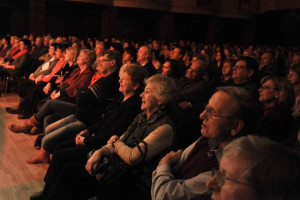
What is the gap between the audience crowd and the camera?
1056mm

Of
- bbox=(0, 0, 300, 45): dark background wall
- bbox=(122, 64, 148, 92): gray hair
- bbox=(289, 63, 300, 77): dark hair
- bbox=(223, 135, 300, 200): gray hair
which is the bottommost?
bbox=(223, 135, 300, 200): gray hair

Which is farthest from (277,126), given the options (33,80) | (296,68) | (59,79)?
(33,80)

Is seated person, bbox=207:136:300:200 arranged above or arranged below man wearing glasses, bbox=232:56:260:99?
below

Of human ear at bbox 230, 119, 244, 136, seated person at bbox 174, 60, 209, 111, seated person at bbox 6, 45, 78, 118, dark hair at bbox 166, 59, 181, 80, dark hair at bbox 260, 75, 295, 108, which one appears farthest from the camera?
seated person at bbox 6, 45, 78, 118

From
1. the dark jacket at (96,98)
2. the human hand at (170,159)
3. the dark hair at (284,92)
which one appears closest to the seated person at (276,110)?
the dark hair at (284,92)

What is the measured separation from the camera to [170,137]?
2.29 m

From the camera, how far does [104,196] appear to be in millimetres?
2445

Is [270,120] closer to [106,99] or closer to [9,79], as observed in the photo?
[106,99]

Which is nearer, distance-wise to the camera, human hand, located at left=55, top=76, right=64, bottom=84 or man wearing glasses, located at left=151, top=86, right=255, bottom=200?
man wearing glasses, located at left=151, top=86, right=255, bottom=200

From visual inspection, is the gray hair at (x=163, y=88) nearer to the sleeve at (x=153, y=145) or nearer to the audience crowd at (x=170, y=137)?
the audience crowd at (x=170, y=137)

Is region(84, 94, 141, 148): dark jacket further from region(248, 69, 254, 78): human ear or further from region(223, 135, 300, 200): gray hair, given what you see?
region(223, 135, 300, 200): gray hair

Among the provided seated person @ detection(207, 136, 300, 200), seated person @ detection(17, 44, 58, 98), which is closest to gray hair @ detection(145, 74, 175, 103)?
seated person @ detection(207, 136, 300, 200)

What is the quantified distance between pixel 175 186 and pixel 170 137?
21.4 inches

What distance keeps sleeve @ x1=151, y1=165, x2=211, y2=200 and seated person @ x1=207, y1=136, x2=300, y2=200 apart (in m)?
0.56
